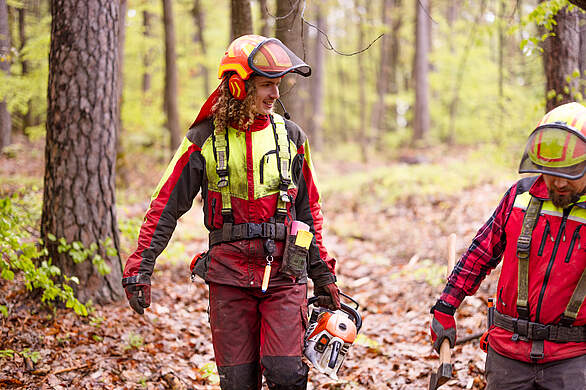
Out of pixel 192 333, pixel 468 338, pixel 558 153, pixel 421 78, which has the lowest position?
pixel 192 333

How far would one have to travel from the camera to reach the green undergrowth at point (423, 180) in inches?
558

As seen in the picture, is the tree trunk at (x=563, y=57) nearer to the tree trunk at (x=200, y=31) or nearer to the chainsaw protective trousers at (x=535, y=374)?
the chainsaw protective trousers at (x=535, y=374)

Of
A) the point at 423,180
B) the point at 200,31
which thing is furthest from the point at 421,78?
the point at 423,180

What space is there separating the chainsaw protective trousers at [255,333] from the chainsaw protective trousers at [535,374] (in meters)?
1.25

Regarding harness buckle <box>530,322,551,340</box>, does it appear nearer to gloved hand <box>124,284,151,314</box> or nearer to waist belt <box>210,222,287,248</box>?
waist belt <box>210,222,287,248</box>

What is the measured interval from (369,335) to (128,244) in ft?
13.1

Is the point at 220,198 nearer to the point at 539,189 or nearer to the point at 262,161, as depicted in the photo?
the point at 262,161

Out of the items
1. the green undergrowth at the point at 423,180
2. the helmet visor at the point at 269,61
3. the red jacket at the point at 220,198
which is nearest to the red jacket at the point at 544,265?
the red jacket at the point at 220,198

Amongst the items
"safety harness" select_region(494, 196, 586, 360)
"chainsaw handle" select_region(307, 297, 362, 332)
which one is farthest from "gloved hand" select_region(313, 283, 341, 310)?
"safety harness" select_region(494, 196, 586, 360)

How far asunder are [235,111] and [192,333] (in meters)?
3.50

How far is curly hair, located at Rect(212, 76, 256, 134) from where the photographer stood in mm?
3869

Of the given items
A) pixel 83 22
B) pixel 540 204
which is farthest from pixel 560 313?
pixel 83 22

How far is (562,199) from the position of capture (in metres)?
3.12

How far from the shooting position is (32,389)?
4.62 metres
